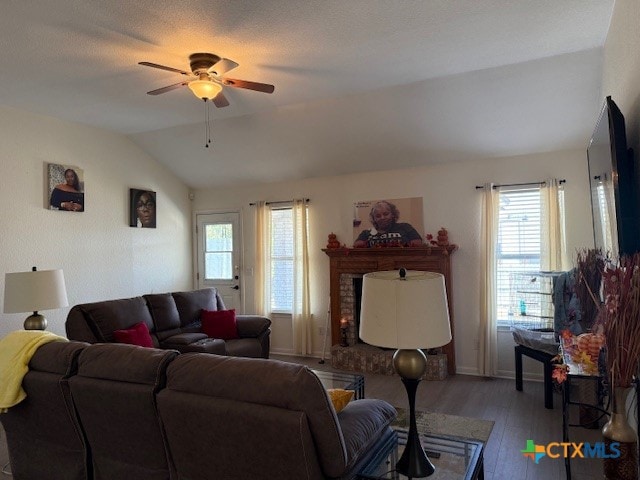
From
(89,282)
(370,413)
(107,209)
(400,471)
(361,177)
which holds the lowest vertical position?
(400,471)

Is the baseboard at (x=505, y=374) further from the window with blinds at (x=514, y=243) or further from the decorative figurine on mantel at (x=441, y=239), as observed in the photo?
the decorative figurine on mantel at (x=441, y=239)

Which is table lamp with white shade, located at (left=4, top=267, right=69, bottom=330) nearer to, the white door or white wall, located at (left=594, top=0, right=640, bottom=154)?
the white door

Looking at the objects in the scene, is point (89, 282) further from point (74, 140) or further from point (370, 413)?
point (370, 413)

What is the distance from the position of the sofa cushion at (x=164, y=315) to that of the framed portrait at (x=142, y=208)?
4.90 ft

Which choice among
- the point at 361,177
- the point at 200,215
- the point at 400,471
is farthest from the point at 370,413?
the point at 200,215

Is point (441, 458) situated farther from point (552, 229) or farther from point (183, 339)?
point (552, 229)

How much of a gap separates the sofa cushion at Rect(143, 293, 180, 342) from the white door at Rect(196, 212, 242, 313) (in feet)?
5.34

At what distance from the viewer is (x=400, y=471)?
1.94 metres

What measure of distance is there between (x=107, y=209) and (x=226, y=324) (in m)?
2.17

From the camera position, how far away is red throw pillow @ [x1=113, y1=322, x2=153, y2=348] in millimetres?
3924

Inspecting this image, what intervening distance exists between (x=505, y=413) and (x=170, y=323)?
11.5 ft

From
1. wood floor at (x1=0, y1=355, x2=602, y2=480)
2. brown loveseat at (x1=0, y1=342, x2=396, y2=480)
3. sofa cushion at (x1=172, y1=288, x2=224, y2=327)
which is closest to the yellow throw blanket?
brown loveseat at (x1=0, y1=342, x2=396, y2=480)

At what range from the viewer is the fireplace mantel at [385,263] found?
4.95 m

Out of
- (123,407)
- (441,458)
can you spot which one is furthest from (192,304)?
(441,458)
